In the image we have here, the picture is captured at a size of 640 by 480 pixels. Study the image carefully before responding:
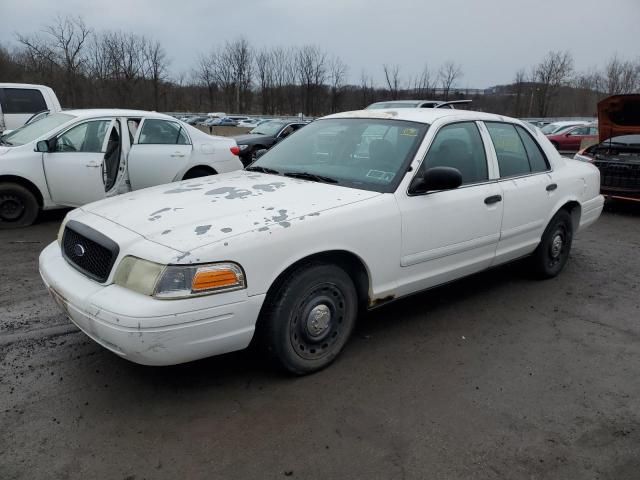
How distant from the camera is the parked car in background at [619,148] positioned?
8.30 meters

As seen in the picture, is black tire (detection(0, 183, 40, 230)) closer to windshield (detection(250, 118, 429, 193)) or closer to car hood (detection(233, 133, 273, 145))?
windshield (detection(250, 118, 429, 193))

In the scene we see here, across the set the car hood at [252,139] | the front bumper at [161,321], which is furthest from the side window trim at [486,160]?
the car hood at [252,139]

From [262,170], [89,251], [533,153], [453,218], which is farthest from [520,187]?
[89,251]

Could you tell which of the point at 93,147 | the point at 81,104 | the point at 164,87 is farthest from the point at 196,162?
the point at 164,87

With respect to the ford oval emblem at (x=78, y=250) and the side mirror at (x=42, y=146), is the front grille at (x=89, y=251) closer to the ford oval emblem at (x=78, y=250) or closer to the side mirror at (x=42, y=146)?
the ford oval emblem at (x=78, y=250)

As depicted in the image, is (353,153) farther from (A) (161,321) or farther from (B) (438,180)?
(A) (161,321)

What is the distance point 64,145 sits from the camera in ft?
21.4

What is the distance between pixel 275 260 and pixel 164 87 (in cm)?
6161

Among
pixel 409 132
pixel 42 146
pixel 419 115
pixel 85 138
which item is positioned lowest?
pixel 42 146

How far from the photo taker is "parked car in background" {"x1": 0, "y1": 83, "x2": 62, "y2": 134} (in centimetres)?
1007

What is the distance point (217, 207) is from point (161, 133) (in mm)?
4787

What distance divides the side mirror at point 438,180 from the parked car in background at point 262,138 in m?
10.1

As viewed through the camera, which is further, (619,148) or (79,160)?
(619,148)

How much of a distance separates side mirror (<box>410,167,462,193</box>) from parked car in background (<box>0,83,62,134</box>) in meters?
9.41
